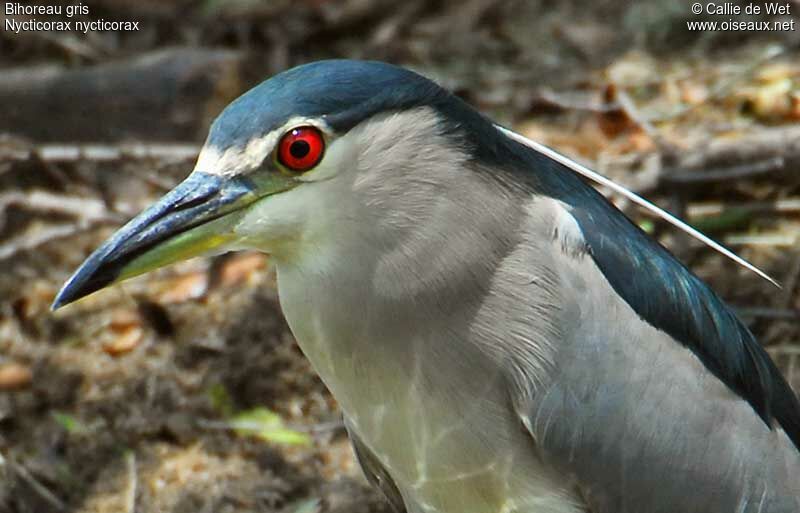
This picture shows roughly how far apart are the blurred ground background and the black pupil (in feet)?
5.46

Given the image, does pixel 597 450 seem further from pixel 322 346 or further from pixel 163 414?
pixel 163 414

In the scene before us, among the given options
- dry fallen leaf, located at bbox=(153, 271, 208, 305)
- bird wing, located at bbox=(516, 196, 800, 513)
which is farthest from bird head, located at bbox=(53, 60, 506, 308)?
dry fallen leaf, located at bbox=(153, 271, 208, 305)

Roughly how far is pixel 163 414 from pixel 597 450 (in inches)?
77.3

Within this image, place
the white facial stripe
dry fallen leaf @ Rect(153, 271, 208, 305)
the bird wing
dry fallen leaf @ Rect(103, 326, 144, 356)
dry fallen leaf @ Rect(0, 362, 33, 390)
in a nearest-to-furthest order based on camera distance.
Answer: the white facial stripe → the bird wing → dry fallen leaf @ Rect(0, 362, 33, 390) → dry fallen leaf @ Rect(103, 326, 144, 356) → dry fallen leaf @ Rect(153, 271, 208, 305)

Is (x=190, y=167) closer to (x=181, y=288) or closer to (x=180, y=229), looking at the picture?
(x=181, y=288)

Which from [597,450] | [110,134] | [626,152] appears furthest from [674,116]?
[597,450]

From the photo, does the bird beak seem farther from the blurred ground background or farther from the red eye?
the blurred ground background

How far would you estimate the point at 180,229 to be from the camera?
3061 mm

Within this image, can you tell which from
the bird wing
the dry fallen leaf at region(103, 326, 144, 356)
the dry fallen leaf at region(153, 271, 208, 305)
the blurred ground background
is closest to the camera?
the bird wing

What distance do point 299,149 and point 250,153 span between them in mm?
113

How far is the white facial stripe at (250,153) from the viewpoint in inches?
117

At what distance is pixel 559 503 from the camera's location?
337 cm

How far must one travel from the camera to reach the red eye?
299cm

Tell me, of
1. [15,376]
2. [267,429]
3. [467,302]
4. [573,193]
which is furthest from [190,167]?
[467,302]
